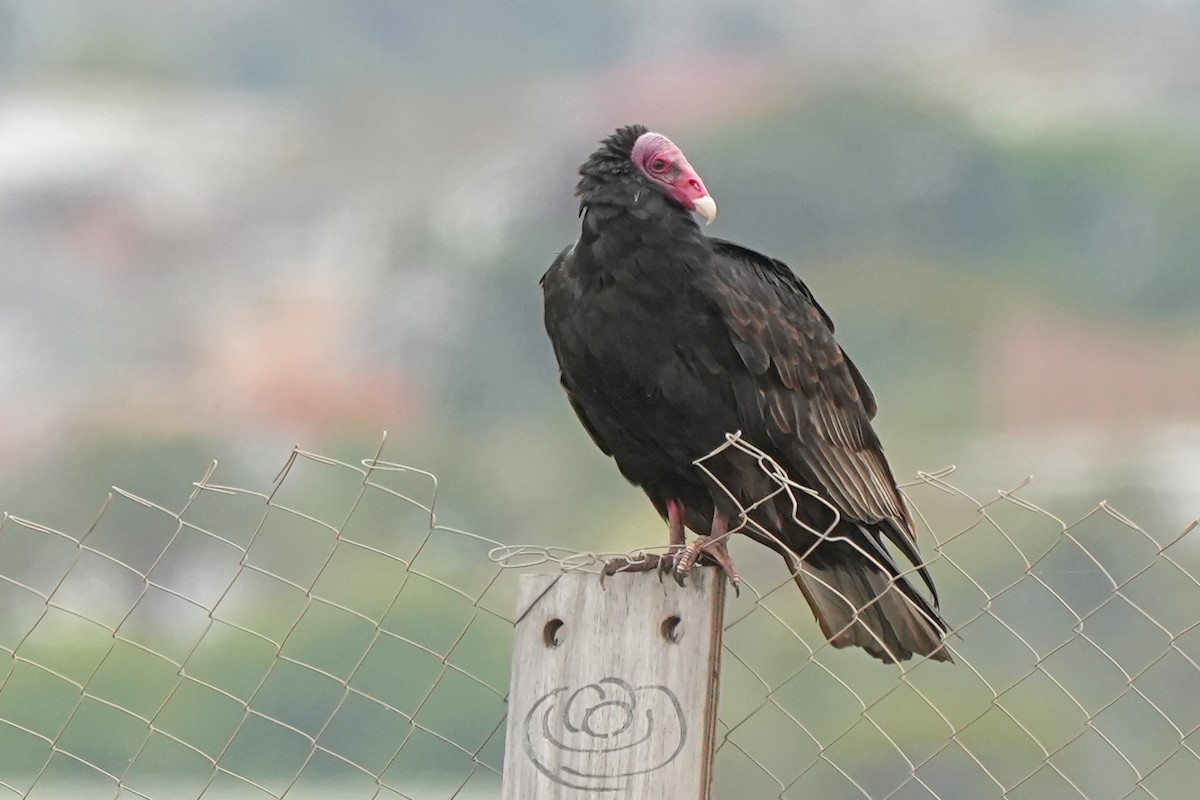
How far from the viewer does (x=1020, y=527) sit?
5.26 meters

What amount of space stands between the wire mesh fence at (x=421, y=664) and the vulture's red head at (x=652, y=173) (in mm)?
2038

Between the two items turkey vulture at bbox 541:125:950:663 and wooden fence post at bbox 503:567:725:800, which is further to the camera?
turkey vulture at bbox 541:125:950:663

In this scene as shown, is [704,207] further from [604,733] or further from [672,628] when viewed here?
[604,733]

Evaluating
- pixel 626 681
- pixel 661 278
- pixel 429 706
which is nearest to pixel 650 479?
pixel 661 278

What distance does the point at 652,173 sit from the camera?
281cm

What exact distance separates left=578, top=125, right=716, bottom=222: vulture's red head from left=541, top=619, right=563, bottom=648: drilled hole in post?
121 centimetres

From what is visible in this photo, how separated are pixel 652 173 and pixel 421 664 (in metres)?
2.88

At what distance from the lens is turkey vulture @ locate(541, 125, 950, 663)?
268 cm

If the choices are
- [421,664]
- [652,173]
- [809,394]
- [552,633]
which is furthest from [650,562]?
[421,664]

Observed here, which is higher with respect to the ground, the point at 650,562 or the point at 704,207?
the point at 704,207

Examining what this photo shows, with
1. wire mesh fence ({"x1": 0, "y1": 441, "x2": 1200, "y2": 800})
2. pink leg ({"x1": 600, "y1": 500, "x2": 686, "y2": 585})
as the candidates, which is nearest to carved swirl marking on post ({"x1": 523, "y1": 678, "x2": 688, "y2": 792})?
pink leg ({"x1": 600, "y1": 500, "x2": 686, "y2": 585})

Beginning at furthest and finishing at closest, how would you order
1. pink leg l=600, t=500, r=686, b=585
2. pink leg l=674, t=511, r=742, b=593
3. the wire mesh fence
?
the wire mesh fence, pink leg l=674, t=511, r=742, b=593, pink leg l=600, t=500, r=686, b=585

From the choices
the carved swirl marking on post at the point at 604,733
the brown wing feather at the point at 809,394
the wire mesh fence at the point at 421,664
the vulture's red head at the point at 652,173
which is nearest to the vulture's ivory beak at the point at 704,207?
the vulture's red head at the point at 652,173

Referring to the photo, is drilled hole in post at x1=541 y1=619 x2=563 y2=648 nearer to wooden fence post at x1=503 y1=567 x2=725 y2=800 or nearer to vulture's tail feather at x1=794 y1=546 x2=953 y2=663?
wooden fence post at x1=503 y1=567 x2=725 y2=800
